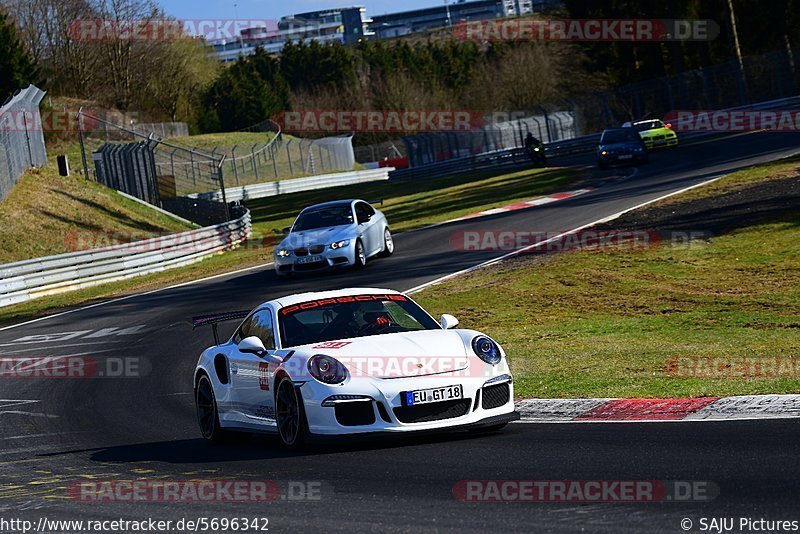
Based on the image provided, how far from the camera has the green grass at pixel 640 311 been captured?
11742mm

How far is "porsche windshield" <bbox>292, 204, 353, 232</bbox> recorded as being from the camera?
2534 cm

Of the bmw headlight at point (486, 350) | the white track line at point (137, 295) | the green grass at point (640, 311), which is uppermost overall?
the bmw headlight at point (486, 350)

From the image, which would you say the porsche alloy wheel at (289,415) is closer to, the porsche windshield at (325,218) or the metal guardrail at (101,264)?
the porsche windshield at (325,218)

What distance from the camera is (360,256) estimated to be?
24.9 meters

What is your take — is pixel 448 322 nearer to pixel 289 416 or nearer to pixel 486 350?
pixel 486 350

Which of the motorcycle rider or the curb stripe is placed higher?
the motorcycle rider

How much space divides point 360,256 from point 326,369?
52.4 ft

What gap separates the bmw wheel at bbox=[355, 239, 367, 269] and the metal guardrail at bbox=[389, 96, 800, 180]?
102 feet

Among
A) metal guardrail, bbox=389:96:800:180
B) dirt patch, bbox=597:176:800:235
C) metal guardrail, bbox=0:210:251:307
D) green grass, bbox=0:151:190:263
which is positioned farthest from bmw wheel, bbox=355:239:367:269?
metal guardrail, bbox=389:96:800:180

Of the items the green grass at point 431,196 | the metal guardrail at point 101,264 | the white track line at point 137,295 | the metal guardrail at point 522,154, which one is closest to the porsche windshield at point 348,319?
the white track line at point 137,295

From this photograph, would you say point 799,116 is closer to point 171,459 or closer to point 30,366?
point 30,366

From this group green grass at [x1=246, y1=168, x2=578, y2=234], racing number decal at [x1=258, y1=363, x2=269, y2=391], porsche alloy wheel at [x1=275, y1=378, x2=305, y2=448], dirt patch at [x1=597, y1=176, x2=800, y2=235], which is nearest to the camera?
porsche alloy wheel at [x1=275, y1=378, x2=305, y2=448]

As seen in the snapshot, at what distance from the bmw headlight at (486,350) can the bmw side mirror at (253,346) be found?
1735 millimetres

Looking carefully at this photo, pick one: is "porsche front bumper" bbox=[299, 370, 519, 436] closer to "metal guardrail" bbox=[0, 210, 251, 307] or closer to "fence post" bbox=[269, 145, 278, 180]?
"metal guardrail" bbox=[0, 210, 251, 307]
